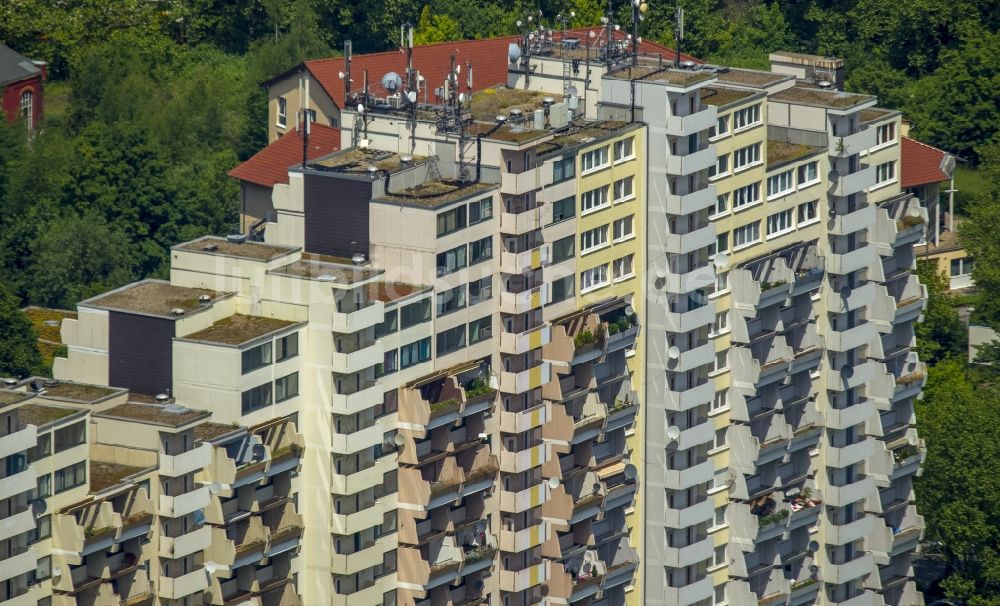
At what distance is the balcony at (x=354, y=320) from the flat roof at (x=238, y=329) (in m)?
2.62

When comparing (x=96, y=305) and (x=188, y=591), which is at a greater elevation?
(x=96, y=305)

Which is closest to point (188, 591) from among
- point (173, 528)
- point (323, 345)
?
point (173, 528)

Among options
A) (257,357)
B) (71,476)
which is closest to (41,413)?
(71,476)

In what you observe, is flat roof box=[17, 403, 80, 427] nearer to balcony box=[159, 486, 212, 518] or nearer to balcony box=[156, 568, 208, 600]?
balcony box=[159, 486, 212, 518]

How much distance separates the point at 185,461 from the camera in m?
190

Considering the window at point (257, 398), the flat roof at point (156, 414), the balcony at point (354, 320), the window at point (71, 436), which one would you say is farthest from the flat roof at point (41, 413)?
the balcony at point (354, 320)

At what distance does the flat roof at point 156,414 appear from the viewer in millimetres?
190500

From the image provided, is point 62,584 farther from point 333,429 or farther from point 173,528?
point 333,429

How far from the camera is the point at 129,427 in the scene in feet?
627

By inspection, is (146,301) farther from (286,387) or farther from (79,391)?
(286,387)

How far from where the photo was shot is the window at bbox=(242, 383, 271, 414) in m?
195

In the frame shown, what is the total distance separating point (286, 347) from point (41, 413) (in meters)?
15.7

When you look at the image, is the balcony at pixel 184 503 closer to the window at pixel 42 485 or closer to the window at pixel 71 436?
the window at pixel 71 436

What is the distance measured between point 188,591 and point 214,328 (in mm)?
14990
